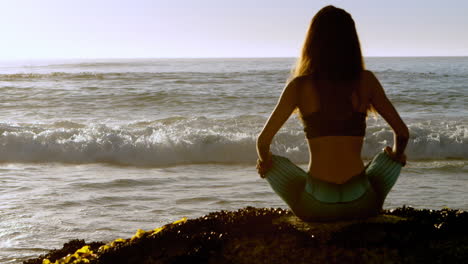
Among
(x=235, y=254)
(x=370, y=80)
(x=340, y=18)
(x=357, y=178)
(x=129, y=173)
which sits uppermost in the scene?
(x=340, y=18)

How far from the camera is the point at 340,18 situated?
144 inches

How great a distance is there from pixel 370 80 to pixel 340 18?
43 cm

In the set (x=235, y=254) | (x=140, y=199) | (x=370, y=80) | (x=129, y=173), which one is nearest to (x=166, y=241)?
(x=235, y=254)

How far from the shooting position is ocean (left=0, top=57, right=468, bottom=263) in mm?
7020

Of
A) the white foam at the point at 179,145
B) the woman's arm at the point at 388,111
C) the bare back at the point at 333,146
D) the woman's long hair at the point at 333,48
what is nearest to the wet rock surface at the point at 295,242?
the bare back at the point at 333,146

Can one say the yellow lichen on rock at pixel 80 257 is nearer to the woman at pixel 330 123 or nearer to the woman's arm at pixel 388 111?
the woman at pixel 330 123

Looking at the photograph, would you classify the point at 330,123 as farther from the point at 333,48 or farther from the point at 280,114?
the point at 333,48

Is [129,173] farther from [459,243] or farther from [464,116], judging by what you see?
[464,116]

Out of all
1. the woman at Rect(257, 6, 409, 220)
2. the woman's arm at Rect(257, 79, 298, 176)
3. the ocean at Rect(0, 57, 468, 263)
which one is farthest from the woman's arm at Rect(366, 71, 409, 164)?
the ocean at Rect(0, 57, 468, 263)

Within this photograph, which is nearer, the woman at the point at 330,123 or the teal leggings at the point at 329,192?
the woman at the point at 330,123

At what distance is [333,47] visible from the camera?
12.0 feet

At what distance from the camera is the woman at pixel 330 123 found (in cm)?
367

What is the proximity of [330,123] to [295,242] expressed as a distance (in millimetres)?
774

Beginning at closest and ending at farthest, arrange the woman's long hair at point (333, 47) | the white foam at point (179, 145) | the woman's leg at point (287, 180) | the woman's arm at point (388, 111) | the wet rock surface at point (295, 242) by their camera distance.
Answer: the wet rock surface at point (295, 242) → the woman's long hair at point (333, 47) → the woman's arm at point (388, 111) → the woman's leg at point (287, 180) → the white foam at point (179, 145)
